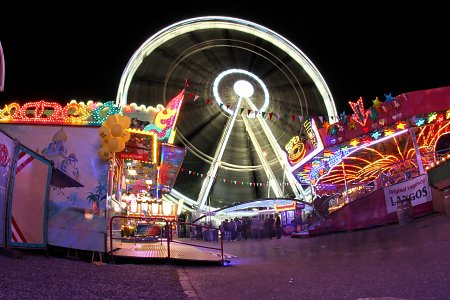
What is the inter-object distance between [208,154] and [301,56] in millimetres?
10632

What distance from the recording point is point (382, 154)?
22.9 meters

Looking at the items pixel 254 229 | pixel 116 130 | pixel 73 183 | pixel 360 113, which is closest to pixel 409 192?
pixel 360 113

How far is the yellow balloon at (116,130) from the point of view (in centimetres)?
771

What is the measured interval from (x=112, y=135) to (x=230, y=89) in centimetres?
2232

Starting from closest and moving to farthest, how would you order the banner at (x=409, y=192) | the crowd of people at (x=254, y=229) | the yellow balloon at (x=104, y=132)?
the yellow balloon at (x=104, y=132) < the banner at (x=409, y=192) < the crowd of people at (x=254, y=229)

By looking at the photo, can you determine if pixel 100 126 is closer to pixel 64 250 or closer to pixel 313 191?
pixel 64 250

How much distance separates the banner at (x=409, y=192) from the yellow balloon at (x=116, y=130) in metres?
9.94

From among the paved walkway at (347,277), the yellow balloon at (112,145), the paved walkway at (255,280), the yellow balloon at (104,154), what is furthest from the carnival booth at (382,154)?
the yellow balloon at (104,154)

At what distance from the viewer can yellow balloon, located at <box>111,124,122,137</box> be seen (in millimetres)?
7715

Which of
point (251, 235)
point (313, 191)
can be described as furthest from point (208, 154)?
point (251, 235)

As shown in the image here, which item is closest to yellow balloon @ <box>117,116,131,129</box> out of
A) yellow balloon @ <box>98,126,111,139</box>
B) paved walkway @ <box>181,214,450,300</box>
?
yellow balloon @ <box>98,126,111,139</box>

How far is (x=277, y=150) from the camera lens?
2920cm

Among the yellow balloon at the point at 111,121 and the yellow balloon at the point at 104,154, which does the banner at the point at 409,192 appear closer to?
the yellow balloon at the point at 111,121

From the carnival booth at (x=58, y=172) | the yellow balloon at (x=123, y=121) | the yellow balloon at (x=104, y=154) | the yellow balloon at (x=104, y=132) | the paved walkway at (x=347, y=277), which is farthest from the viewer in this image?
the yellow balloon at (x=123, y=121)
